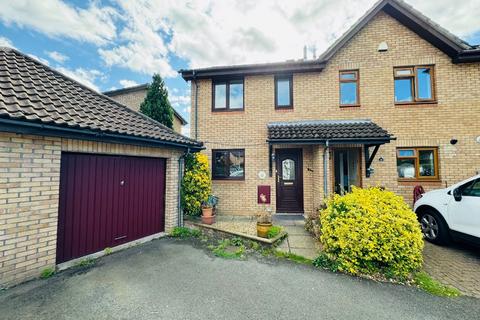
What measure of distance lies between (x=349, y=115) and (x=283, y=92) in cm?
268

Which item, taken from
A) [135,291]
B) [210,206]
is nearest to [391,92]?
[210,206]

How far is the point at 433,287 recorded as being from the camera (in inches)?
128

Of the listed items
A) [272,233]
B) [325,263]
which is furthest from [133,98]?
[325,263]

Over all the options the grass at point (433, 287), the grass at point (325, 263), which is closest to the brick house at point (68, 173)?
the grass at point (325, 263)

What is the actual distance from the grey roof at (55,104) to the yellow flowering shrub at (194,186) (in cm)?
82

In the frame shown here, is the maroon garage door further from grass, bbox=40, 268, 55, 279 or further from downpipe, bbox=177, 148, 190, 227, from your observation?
downpipe, bbox=177, 148, 190, 227

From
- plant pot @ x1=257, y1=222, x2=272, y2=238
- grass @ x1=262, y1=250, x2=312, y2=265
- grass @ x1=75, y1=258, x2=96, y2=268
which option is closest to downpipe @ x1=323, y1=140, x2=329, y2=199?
plant pot @ x1=257, y1=222, x2=272, y2=238

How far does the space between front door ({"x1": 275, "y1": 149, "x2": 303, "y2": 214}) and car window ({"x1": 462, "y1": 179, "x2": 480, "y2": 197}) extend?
416 centimetres

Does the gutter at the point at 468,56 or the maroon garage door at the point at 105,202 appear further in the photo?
the gutter at the point at 468,56

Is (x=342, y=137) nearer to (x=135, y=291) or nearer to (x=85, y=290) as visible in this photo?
(x=135, y=291)

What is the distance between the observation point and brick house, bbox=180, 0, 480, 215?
691cm

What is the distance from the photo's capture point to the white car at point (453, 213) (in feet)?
13.5

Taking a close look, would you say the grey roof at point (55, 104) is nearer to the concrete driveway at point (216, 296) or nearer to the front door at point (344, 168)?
the concrete driveway at point (216, 296)

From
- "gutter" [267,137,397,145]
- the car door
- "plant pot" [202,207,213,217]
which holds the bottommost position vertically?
"plant pot" [202,207,213,217]
